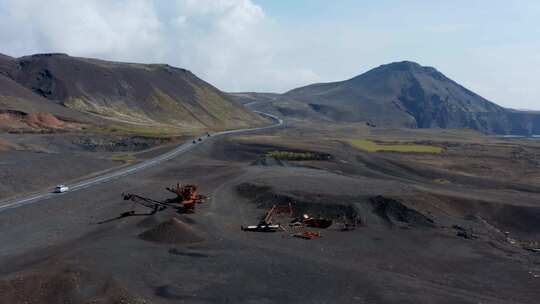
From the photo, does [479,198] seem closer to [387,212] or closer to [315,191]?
[387,212]

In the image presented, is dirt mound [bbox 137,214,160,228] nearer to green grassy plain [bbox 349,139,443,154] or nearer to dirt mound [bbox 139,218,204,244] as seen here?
dirt mound [bbox 139,218,204,244]

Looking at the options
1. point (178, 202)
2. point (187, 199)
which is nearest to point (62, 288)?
point (187, 199)

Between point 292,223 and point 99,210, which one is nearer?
point 292,223

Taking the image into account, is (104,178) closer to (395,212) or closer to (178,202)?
(178,202)

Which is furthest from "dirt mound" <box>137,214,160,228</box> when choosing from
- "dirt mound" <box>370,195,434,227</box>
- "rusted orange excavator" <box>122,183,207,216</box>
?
"dirt mound" <box>370,195,434,227</box>

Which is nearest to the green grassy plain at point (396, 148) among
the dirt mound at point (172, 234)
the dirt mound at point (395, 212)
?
the dirt mound at point (395, 212)

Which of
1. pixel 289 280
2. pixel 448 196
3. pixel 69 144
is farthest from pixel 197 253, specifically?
pixel 69 144
